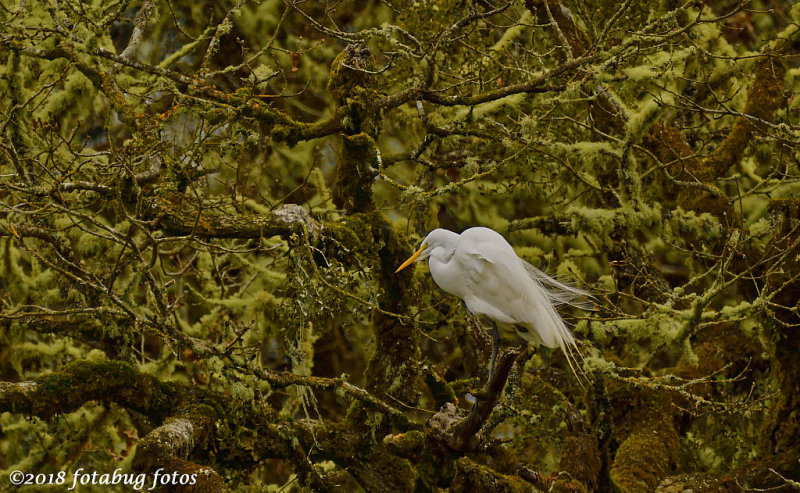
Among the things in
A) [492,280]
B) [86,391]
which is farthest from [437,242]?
[86,391]

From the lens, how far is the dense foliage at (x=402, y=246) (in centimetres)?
378

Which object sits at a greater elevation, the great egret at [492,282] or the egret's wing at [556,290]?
the great egret at [492,282]

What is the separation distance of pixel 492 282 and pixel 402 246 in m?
0.88

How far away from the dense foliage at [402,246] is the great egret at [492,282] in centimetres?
22

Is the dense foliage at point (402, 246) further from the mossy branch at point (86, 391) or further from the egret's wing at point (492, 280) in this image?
the egret's wing at point (492, 280)

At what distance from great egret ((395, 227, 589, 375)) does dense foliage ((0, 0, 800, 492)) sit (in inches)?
8.8

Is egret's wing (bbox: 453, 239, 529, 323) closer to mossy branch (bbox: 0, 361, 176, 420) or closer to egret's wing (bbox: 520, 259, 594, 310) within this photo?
egret's wing (bbox: 520, 259, 594, 310)

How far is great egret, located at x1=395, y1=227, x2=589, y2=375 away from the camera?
347cm

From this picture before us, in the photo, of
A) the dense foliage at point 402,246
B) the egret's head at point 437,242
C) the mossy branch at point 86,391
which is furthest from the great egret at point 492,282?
the mossy branch at point 86,391

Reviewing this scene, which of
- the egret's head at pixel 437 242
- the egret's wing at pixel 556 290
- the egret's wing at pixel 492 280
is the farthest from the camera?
the egret's wing at pixel 556 290

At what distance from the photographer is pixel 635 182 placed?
16.4ft

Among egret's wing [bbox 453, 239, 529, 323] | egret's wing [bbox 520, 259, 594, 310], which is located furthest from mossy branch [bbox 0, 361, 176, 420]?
egret's wing [bbox 520, 259, 594, 310]

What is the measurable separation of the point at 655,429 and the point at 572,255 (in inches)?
52.9

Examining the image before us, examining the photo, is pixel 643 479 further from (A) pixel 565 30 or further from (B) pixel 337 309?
(A) pixel 565 30
